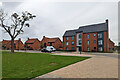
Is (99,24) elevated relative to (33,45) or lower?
elevated

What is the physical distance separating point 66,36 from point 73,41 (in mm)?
4960

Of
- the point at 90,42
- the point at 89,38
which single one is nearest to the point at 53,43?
the point at 89,38

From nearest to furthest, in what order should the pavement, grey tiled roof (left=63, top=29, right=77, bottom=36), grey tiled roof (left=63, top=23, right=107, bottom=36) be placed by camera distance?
the pavement → grey tiled roof (left=63, top=23, right=107, bottom=36) → grey tiled roof (left=63, top=29, right=77, bottom=36)

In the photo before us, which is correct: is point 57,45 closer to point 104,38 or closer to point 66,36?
point 66,36

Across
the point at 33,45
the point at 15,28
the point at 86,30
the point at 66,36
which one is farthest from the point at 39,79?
the point at 33,45

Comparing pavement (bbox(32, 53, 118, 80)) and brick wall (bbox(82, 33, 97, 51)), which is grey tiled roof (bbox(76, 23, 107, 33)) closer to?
brick wall (bbox(82, 33, 97, 51))

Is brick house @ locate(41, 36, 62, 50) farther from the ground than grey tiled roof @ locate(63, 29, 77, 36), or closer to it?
closer to it

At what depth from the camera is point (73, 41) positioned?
42.8 meters

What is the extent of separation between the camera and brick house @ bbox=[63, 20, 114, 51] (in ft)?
111

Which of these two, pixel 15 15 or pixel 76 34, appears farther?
pixel 76 34

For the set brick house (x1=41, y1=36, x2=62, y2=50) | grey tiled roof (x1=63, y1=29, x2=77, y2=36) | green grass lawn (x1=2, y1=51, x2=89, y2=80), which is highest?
grey tiled roof (x1=63, y1=29, x2=77, y2=36)

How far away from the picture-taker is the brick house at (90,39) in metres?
33.9

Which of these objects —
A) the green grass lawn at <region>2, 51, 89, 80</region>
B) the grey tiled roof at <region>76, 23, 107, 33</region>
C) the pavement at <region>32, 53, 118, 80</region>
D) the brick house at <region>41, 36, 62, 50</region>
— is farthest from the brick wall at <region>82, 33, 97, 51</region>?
the pavement at <region>32, 53, 118, 80</region>

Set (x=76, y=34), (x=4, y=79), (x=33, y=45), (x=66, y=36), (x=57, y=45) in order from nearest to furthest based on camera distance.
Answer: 1. (x=4, y=79)
2. (x=76, y=34)
3. (x=66, y=36)
4. (x=57, y=45)
5. (x=33, y=45)
